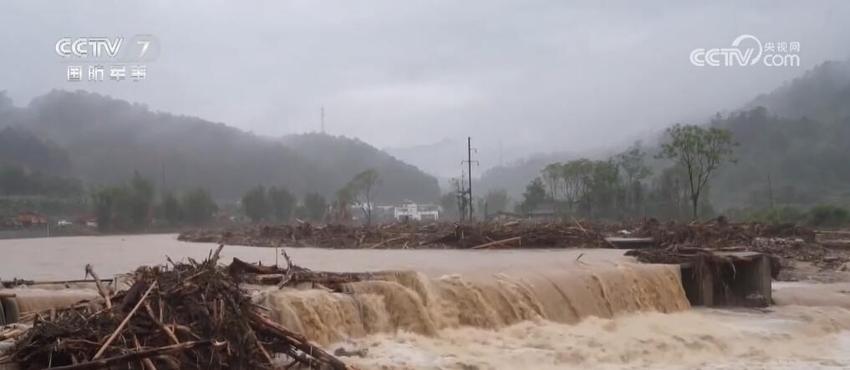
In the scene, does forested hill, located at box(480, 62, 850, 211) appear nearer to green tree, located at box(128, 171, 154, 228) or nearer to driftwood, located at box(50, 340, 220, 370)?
green tree, located at box(128, 171, 154, 228)

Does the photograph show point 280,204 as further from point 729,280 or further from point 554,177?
point 729,280

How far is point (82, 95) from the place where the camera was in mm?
103188

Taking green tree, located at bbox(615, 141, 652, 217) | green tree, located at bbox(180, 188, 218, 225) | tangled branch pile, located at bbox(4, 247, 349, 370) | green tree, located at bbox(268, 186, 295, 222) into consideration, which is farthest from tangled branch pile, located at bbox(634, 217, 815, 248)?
green tree, located at bbox(268, 186, 295, 222)

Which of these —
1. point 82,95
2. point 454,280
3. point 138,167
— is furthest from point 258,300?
point 82,95

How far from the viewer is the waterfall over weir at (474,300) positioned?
28.1ft

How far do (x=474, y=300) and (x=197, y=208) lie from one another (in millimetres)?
57648

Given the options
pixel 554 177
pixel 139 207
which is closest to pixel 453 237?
pixel 554 177

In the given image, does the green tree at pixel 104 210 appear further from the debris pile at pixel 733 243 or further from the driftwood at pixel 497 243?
the debris pile at pixel 733 243

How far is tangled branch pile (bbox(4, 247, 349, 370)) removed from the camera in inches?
223

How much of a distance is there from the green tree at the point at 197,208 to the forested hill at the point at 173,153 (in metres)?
23.4

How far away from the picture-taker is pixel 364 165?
11900cm

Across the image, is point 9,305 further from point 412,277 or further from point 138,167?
point 138,167

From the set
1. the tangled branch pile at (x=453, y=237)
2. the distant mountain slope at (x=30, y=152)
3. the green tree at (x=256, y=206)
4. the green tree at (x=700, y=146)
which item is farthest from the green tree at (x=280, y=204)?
the green tree at (x=700, y=146)

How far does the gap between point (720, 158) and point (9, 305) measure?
30.7 m
